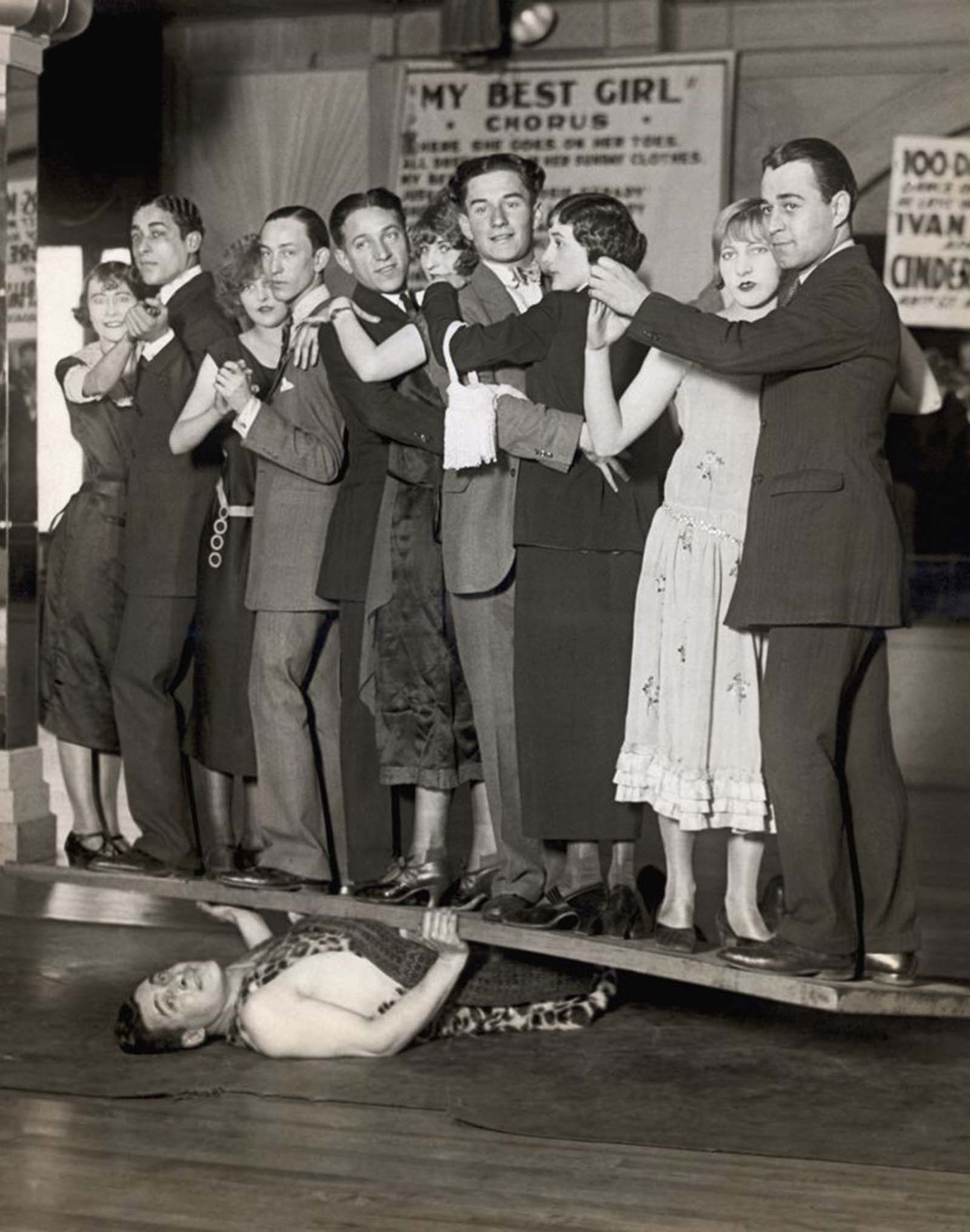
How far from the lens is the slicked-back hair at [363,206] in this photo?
547 centimetres

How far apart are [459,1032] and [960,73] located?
19.8 ft

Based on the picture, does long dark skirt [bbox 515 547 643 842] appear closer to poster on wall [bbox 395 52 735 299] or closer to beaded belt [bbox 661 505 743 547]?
beaded belt [bbox 661 505 743 547]

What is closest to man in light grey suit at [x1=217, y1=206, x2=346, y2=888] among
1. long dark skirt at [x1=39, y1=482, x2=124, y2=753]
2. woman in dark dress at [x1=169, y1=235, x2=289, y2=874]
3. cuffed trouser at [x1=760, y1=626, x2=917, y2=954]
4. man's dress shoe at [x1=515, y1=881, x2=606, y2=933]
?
woman in dark dress at [x1=169, y1=235, x2=289, y2=874]

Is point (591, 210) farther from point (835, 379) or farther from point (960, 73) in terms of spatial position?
point (960, 73)

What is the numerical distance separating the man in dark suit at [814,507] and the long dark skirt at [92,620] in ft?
6.68

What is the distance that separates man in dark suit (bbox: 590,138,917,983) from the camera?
4.75 meters

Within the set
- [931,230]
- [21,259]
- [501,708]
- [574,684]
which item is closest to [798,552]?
[574,684]

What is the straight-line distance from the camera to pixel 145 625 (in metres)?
6.10

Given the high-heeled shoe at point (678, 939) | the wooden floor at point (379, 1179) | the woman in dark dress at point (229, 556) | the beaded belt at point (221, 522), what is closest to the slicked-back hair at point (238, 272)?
the woman in dark dress at point (229, 556)

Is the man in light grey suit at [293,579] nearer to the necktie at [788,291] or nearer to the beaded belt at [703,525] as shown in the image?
the beaded belt at [703,525]

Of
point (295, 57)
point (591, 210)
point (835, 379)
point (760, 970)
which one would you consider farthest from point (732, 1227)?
point (295, 57)

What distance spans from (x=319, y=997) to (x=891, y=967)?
143 cm

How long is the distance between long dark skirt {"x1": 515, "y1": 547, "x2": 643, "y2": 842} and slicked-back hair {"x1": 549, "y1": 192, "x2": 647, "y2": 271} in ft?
2.47

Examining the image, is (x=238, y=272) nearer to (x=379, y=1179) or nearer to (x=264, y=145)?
(x=379, y=1179)
